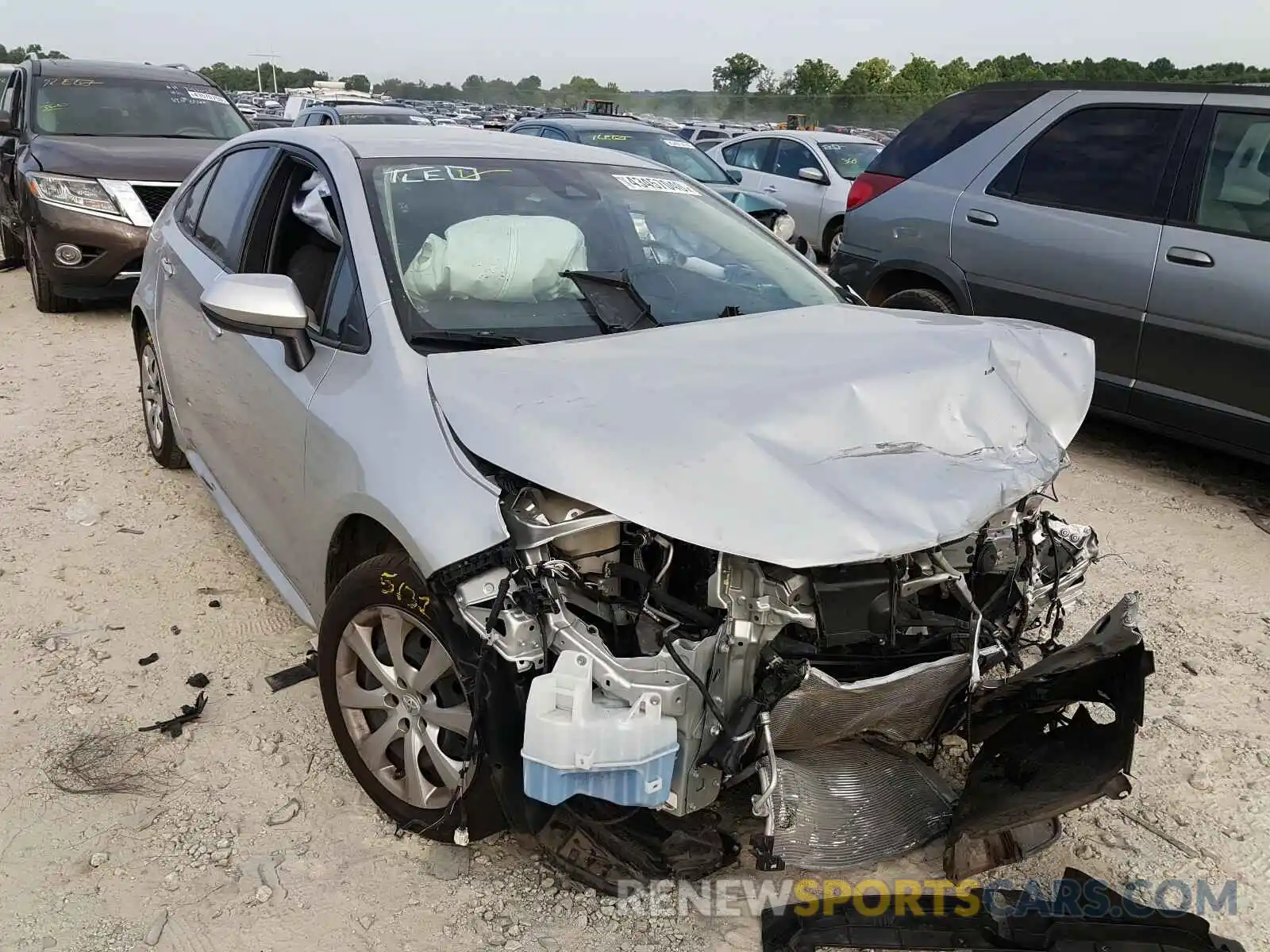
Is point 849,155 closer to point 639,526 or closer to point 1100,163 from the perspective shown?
point 1100,163

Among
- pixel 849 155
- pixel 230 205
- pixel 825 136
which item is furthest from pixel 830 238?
pixel 230 205

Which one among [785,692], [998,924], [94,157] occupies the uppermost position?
[94,157]

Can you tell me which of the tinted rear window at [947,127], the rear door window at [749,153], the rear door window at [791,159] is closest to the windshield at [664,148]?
the rear door window at [791,159]

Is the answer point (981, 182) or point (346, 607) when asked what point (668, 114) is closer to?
point (981, 182)

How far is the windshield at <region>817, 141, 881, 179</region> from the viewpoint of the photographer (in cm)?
1164

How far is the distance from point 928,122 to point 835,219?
514 cm

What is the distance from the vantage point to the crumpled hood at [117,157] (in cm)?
763

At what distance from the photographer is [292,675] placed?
325cm

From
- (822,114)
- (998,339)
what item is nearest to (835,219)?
(998,339)

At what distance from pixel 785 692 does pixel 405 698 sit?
0.98m

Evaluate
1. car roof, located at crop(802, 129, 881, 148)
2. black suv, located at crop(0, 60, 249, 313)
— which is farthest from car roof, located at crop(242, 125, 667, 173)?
car roof, located at crop(802, 129, 881, 148)

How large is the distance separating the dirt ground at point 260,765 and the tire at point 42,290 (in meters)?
3.76

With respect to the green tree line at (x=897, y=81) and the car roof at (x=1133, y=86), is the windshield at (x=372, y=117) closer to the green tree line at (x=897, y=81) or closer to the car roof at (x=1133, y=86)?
the car roof at (x=1133, y=86)

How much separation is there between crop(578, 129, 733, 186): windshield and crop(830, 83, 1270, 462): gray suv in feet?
14.0
